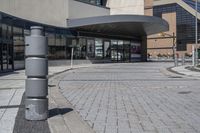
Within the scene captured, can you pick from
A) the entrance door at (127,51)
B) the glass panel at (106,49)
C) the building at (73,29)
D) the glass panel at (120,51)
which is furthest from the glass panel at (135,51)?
the glass panel at (106,49)

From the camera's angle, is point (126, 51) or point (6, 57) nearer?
point (6, 57)

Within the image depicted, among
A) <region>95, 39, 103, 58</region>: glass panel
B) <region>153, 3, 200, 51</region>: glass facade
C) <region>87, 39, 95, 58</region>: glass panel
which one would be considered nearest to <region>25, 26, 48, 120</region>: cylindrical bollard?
<region>87, 39, 95, 58</region>: glass panel

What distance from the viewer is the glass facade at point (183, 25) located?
118 meters

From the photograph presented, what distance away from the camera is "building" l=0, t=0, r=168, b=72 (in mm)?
33375

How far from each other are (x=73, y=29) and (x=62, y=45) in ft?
9.24

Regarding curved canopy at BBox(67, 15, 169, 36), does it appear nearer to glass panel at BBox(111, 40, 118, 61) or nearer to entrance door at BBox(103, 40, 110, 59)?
entrance door at BBox(103, 40, 110, 59)

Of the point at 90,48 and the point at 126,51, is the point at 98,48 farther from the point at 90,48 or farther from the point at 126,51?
the point at 126,51

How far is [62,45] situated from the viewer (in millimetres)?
45656

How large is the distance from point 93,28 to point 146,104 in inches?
1481

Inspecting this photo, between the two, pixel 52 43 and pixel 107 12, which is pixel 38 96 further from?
pixel 107 12

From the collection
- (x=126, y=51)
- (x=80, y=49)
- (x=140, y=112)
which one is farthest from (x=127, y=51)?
(x=140, y=112)

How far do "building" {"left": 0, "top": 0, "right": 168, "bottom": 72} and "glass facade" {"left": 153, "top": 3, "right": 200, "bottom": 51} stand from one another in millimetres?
56890

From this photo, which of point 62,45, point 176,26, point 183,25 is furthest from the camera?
point 176,26

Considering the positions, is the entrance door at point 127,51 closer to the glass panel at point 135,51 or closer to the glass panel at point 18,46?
the glass panel at point 135,51
